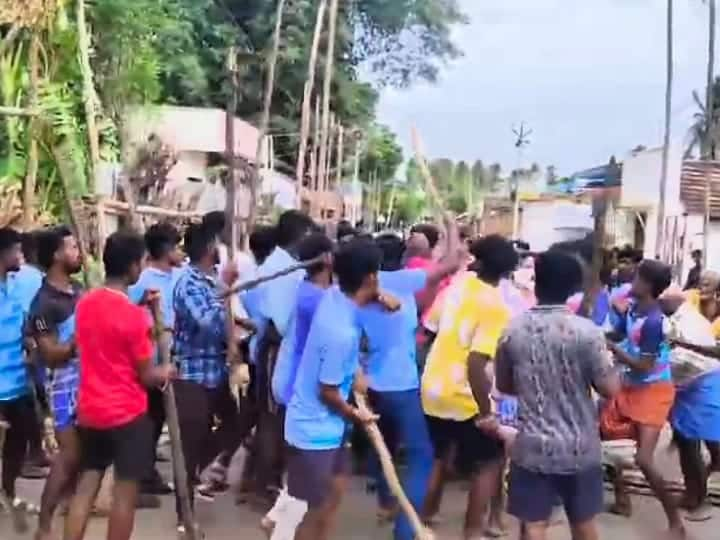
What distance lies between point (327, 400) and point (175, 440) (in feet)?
3.53

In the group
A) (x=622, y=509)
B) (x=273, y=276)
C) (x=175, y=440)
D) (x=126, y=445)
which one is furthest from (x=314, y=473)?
(x=622, y=509)

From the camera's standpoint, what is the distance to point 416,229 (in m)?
8.33

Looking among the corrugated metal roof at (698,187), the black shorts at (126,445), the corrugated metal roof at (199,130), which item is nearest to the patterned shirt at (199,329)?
the black shorts at (126,445)

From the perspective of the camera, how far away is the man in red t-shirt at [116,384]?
197 inches

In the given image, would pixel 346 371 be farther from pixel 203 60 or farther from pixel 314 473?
pixel 203 60

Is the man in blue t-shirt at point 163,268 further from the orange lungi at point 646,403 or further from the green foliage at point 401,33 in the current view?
the green foliage at point 401,33

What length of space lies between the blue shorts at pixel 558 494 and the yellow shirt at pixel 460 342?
78cm

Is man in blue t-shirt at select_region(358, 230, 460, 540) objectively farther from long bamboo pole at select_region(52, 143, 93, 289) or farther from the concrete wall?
the concrete wall

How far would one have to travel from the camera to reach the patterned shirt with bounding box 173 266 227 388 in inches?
244

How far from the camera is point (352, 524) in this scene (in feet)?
22.7

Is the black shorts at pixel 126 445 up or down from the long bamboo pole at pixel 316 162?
down

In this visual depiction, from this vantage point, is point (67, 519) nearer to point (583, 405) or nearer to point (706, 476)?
point (583, 405)

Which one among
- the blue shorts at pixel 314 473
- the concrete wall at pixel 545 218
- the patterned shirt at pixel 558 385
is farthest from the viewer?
the concrete wall at pixel 545 218

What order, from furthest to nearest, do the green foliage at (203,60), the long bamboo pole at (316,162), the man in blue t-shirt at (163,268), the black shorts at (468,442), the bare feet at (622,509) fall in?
1. the long bamboo pole at (316,162)
2. the green foliage at (203,60)
3. the bare feet at (622,509)
4. the man in blue t-shirt at (163,268)
5. the black shorts at (468,442)
